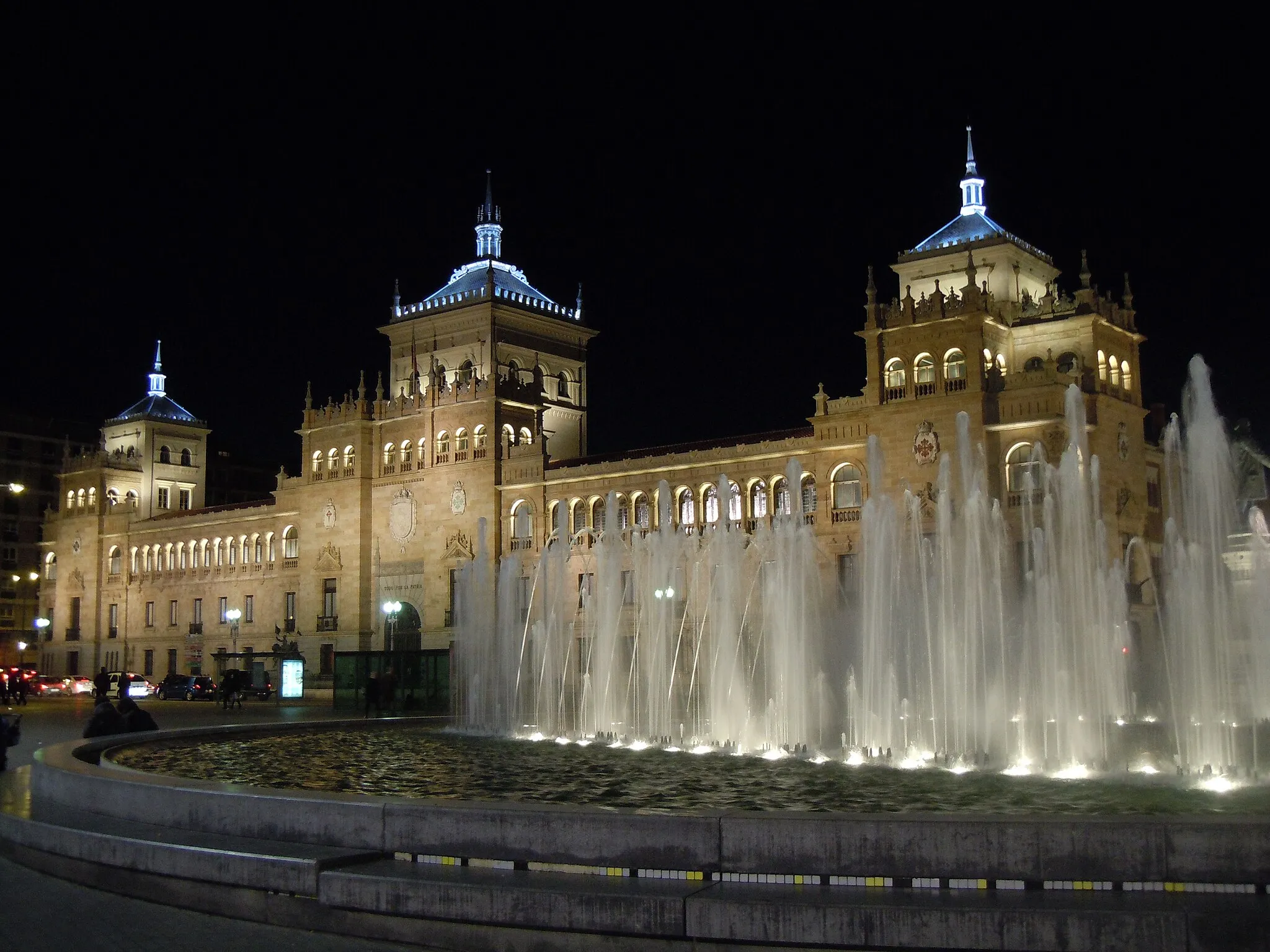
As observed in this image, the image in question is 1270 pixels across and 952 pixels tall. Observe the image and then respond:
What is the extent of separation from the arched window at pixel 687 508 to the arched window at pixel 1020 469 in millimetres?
13044

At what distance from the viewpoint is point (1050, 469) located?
40.8 metres

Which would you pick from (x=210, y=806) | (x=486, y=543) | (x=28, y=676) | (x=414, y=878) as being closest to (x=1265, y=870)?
(x=414, y=878)

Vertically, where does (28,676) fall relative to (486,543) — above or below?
below

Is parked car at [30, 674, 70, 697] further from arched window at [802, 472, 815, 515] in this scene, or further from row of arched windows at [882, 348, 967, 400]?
row of arched windows at [882, 348, 967, 400]

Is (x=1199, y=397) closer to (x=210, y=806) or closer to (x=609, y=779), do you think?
(x=609, y=779)

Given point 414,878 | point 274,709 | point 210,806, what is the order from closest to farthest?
point 414,878
point 210,806
point 274,709

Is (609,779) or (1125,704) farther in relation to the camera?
(1125,704)

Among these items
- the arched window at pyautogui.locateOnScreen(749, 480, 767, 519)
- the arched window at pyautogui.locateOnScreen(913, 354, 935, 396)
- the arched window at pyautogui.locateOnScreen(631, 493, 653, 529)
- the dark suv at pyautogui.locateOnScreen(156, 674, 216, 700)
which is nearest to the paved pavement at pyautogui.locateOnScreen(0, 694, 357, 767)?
the dark suv at pyautogui.locateOnScreen(156, 674, 216, 700)

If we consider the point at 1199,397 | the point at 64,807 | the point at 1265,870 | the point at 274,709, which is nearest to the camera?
the point at 1265,870

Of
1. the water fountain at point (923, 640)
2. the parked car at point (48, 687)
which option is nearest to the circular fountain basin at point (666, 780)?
the water fountain at point (923, 640)

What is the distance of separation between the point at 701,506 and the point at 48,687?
36.9 metres

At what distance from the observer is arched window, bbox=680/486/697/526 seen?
175ft

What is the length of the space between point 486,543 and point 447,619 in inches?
166

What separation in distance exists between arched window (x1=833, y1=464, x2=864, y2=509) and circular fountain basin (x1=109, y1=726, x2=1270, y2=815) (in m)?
26.0
